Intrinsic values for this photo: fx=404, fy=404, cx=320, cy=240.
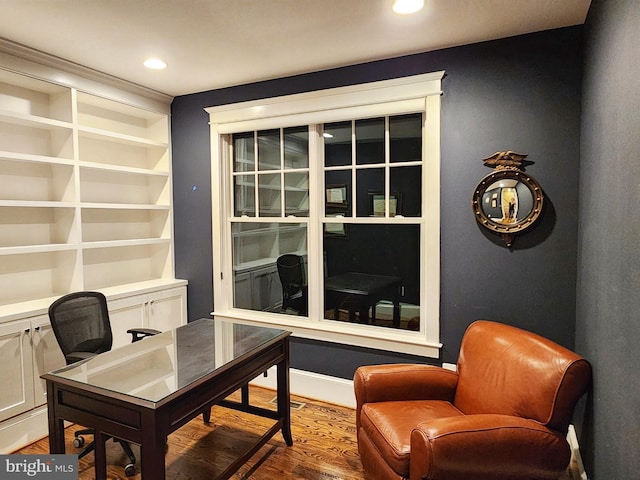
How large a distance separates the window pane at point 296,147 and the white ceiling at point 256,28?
530mm

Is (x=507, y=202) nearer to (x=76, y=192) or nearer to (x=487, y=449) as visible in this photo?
(x=487, y=449)

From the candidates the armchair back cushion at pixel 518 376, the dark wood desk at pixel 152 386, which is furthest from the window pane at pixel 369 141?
the dark wood desk at pixel 152 386

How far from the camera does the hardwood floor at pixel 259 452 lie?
2.38 meters

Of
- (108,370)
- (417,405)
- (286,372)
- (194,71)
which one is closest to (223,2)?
(194,71)

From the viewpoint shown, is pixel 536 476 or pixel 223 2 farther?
pixel 223 2

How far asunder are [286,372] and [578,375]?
1651mm

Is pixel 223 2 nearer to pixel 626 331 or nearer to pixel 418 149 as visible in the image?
pixel 418 149

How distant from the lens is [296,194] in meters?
3.51

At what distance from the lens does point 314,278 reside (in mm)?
3443

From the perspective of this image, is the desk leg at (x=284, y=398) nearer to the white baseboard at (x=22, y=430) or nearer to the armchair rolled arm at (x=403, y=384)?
the armchair rolled arm at (x=403, y=384)

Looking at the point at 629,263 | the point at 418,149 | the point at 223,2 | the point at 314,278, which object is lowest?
the point at 314,278

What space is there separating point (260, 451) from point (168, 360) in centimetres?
97

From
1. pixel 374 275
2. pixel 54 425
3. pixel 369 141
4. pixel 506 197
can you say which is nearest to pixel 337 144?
pixel 369 141

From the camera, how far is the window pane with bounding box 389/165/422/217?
3064mm
